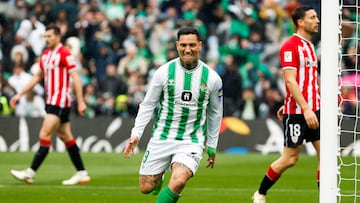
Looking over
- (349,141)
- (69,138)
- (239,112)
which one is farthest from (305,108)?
(239,112)

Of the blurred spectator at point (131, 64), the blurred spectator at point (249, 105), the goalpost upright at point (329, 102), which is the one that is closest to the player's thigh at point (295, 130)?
the goalpost upright at point (329, 102)

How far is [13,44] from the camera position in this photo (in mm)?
24047

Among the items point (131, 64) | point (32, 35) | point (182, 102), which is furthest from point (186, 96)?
point (32, 35)

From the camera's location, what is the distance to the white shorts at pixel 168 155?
31.1 ft

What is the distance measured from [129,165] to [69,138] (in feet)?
10.4

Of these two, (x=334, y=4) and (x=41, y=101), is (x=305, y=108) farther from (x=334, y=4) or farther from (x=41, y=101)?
(x=41, y=101)

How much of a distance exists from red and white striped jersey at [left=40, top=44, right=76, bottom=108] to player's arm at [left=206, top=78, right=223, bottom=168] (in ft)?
17.3

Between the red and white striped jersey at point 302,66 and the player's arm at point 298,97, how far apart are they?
100 millimetres

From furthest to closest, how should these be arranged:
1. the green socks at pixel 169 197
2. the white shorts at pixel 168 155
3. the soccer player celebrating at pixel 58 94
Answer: the soccer player celebrating at pixel 58 94
the white shorts at pixel 168 155
the green socks at pixel 169 197

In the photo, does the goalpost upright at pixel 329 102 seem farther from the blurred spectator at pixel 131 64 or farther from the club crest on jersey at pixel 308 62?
the blurred spectator at pixel 131 64

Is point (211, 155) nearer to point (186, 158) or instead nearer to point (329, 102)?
point (186, 158)

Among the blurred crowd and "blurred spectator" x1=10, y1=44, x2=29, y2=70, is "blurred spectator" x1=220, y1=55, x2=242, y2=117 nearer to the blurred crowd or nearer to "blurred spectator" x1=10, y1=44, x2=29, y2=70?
the blurred crowd

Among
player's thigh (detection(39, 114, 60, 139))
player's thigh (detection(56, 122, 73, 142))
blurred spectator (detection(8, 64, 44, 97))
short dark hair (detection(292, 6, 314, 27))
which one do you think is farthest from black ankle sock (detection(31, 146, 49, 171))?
blurred spectator (detection(8, 64, 44, 97))

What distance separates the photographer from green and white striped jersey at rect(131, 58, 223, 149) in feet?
31.3
